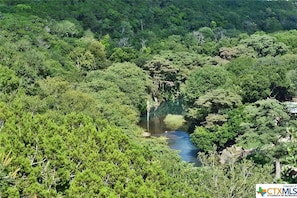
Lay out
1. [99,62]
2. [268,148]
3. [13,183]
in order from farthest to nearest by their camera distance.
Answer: [99,62] < [268,148] < [13,183]

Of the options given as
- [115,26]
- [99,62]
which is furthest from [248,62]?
[115,26]

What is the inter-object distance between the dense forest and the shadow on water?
3.34 ft

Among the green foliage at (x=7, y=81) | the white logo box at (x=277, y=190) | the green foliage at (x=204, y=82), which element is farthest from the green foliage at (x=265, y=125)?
the green foliage at (x=204, y=82)

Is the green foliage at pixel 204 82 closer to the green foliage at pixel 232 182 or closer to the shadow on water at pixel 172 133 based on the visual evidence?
the shadow on water at pixel 172 133

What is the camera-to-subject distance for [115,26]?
73.4 m

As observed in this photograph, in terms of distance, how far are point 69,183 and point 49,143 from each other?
1378 mm

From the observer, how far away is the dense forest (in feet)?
51.3

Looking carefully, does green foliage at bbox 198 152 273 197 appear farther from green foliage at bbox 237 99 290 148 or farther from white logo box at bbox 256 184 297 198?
white logo box at bbox 256 184 297 198

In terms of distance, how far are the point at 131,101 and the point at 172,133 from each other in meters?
4.04

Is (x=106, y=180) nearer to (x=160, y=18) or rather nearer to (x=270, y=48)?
(x=270, y=48)

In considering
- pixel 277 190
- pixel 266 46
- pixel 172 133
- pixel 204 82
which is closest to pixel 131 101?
pixel 172 133

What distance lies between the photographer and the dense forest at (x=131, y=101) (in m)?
15.6

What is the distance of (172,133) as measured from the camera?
39.2 m

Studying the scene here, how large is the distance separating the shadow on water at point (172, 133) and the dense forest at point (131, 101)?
1020 millimetres
